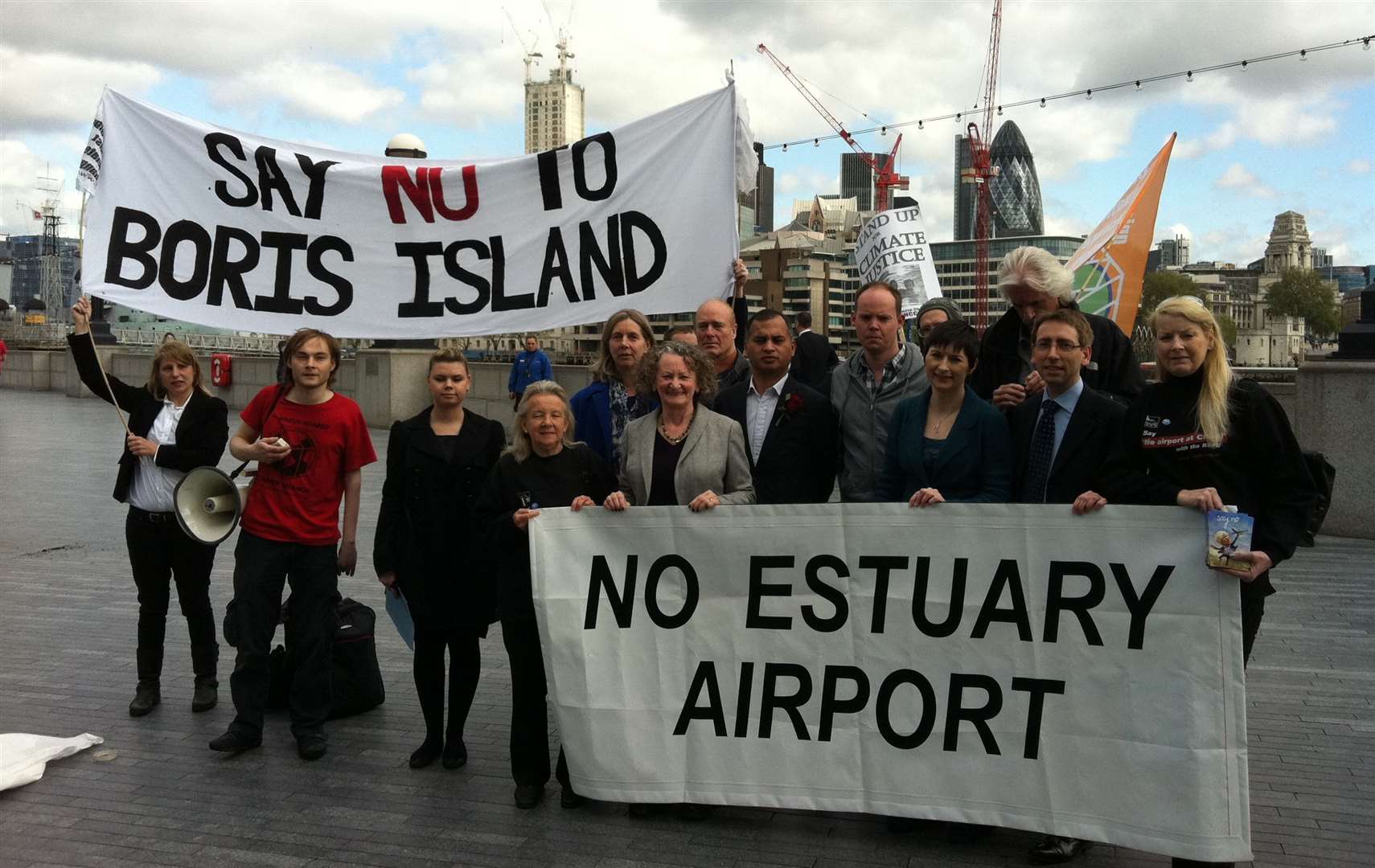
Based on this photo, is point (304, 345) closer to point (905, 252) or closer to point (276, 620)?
point (276, 620)

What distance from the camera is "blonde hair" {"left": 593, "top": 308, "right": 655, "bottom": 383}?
5488 millimetres

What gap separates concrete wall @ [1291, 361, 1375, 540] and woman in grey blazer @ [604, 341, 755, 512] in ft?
26.3

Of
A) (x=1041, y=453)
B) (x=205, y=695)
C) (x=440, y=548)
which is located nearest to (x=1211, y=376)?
(x=1041, y=453)

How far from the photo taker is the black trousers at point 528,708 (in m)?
4.95

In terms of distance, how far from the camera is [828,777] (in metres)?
4.50

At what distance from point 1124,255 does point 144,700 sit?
27.0ft

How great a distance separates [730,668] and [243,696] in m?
2.33

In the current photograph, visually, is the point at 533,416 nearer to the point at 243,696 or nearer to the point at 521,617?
the point at 521,617

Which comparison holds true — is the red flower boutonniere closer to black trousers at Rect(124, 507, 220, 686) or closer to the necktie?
the necktie

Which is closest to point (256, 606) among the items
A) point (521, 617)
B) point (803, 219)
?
point (521, 617)

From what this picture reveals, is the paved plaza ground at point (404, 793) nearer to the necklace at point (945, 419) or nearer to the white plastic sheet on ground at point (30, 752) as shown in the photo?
the white plastic sheet on ground at point (30, 752)

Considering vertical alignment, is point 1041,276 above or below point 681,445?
above

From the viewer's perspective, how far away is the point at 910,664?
4449 millimetres

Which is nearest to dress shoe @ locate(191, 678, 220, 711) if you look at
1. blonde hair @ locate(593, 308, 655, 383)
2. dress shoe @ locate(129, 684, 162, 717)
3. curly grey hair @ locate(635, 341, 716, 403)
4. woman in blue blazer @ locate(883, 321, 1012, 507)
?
dress shoe @ locate(129, 684, 162, 717)
